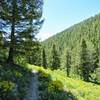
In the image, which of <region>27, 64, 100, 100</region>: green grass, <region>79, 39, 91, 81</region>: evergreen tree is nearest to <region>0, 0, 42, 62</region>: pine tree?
<region>27, 64, 100, 100</region>: green grass

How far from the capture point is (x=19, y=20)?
26641 millimetres

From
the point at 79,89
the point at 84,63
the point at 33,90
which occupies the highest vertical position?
the point at 84,63

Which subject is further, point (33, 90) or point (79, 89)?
point (79, 89)

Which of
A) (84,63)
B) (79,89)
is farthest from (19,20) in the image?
(84,63)

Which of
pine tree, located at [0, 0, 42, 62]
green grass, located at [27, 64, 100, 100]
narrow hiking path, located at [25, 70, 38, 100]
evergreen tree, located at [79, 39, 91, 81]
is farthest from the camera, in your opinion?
evergreen tree, located at [79, 39, 91, 81]

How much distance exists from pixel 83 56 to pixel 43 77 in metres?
52.0

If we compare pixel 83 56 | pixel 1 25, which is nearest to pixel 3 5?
pixel 1 25

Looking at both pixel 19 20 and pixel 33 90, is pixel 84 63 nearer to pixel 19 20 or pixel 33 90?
pixel 19 20

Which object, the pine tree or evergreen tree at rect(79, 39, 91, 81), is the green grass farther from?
evergreen tree at rect(79, 39, 91, 81)

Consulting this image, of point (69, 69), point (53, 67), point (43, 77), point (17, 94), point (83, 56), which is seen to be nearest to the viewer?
point (17, 94)

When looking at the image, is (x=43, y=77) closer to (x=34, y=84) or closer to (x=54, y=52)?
(x=34, y=84)

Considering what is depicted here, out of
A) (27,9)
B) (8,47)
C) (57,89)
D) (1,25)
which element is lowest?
(57,89)

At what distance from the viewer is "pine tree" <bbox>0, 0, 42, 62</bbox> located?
1025 inches

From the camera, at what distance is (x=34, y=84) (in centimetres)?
2059
